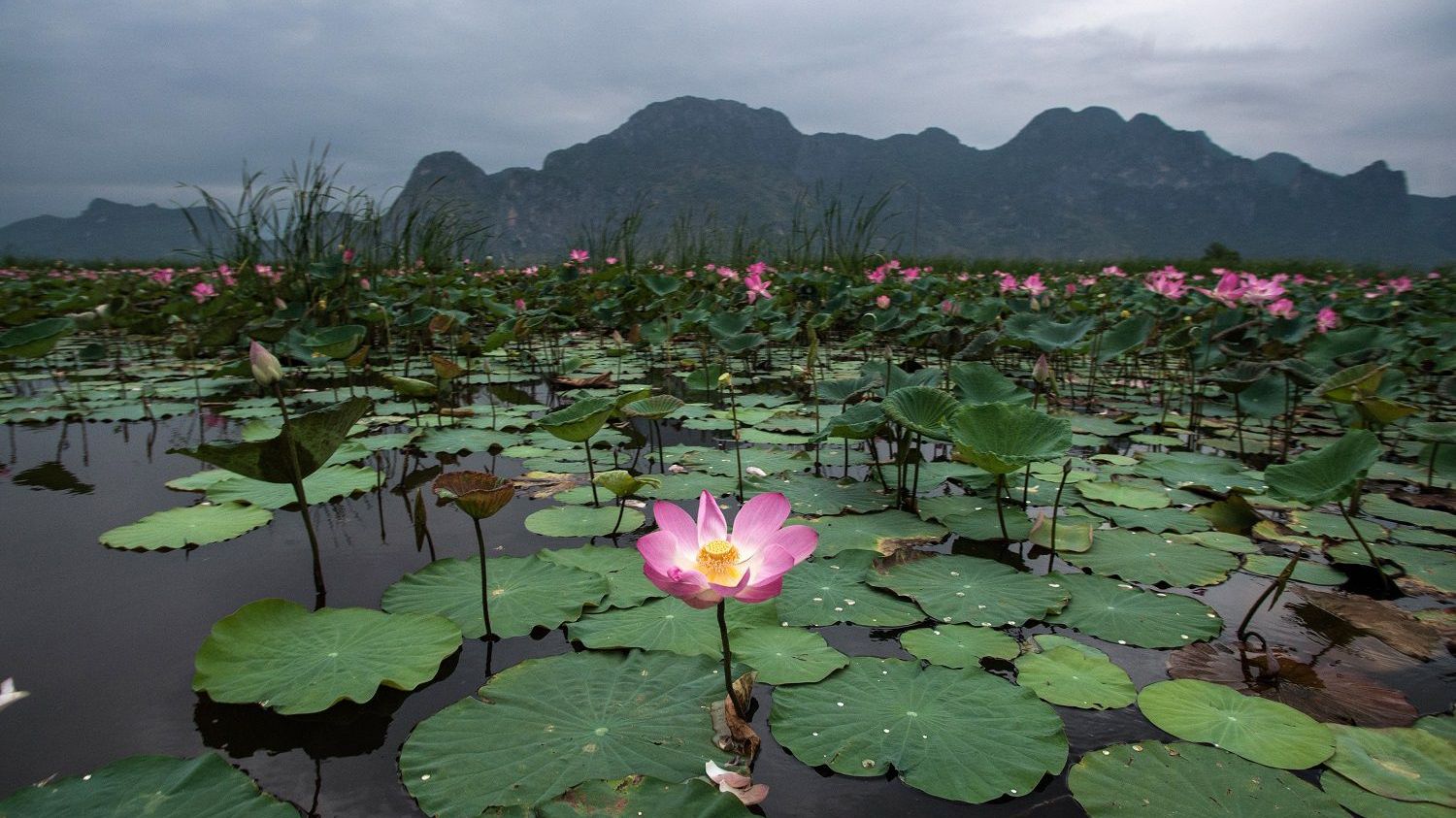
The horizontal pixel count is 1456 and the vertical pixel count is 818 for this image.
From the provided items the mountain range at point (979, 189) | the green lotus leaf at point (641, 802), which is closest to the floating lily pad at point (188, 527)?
the green lotus leaf at point (641, 802)

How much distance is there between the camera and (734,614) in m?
1.48

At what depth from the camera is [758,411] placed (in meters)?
3.43

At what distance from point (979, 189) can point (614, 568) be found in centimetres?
12496

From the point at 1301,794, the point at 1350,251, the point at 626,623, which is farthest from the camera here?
the point at 1350,251

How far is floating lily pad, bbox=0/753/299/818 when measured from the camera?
857mm

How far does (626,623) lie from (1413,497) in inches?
104

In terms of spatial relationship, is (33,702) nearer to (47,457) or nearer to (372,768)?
(372,768)

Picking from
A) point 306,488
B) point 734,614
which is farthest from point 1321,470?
Answer: point 306,488

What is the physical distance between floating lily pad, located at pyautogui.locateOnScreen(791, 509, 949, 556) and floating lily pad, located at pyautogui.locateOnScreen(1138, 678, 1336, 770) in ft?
2.24

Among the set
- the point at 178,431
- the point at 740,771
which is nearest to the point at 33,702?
the point at 740,771

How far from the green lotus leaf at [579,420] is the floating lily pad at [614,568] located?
301 mm

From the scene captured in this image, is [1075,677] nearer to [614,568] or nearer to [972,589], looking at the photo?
[972,589]

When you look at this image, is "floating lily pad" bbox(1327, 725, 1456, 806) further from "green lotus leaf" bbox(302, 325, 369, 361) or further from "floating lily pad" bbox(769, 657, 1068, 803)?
"green lotus leaf" bbox(302, 325, 369, 361)

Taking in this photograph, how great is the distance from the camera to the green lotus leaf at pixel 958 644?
52.5 inches
